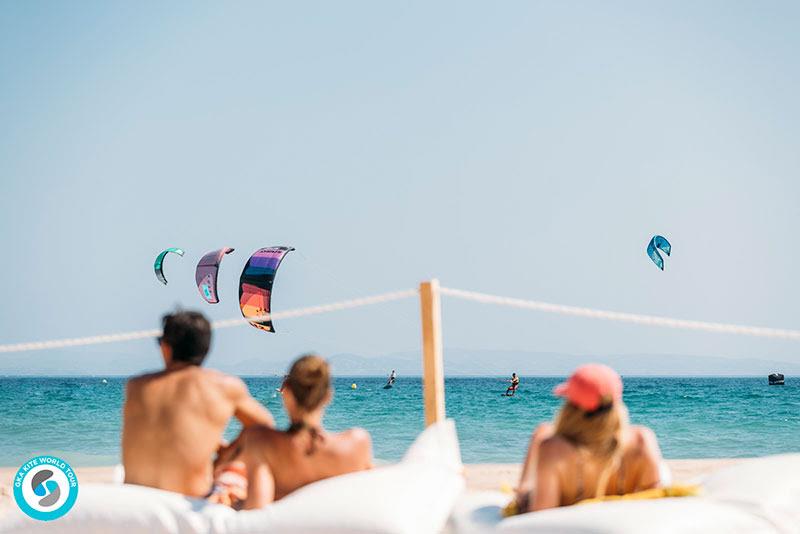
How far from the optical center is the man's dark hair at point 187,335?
2.79m

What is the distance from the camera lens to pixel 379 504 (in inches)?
100

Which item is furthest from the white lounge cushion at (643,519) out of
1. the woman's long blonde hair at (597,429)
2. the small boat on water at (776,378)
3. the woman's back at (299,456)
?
the small boat on water at (776,378)

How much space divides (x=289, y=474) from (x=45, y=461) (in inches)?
32.9

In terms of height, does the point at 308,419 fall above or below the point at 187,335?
below

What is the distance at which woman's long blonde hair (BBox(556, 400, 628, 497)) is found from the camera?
246cm

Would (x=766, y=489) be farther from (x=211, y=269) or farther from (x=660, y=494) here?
(x=211, y=269)

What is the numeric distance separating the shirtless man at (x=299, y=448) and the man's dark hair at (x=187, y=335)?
0.96 ft

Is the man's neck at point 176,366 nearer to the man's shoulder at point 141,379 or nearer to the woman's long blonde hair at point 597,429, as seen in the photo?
the man's shoulder at point 141,379

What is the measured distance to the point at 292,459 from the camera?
2.73 m

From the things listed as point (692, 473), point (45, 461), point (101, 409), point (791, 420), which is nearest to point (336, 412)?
point (101, 409)

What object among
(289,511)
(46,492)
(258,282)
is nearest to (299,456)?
(289,511)

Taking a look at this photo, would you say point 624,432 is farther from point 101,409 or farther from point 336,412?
point 101,409

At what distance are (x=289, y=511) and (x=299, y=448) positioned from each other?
23 cm

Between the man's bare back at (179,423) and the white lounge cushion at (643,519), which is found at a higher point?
the man's bare back at (179,423)
